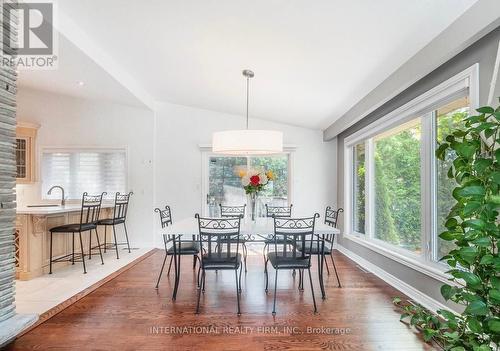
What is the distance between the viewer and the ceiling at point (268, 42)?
86.3 inches

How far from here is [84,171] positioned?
5535 mm

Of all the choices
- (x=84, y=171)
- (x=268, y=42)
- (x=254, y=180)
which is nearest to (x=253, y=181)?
(x=254, y=180)

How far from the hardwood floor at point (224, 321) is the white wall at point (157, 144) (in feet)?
7.38

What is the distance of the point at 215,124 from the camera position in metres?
5.77

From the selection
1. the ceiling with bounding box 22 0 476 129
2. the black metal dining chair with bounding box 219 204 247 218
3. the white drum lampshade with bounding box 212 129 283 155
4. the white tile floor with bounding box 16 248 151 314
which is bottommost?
the white tile floor with bounding box 16 248 151 314

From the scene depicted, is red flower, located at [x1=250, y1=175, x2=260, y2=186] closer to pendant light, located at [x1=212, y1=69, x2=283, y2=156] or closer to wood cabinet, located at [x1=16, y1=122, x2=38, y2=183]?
pendant light, located at [x1=212, y1=69, x2=283, y2=156]

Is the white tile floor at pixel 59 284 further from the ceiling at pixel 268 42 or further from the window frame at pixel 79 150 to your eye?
the ceiling at pixel 268 42

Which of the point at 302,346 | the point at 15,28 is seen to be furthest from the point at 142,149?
the point at 302,346

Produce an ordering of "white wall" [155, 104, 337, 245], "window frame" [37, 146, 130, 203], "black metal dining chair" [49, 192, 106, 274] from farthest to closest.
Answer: "white wall" [155, 104, 337, 245]
"window frame" [37, 146, 130, 203]
"black metal dining chair" [49, 192, 106, 274]

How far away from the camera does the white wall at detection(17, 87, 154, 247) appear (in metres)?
5.52

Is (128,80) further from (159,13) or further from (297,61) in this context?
(297,61)

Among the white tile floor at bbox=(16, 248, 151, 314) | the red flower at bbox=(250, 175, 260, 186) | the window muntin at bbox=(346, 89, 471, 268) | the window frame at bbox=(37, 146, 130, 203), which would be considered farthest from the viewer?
the window frame at bbox=(37, 146, 130, 203)

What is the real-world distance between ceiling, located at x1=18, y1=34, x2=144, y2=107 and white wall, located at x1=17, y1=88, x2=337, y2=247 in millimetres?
364

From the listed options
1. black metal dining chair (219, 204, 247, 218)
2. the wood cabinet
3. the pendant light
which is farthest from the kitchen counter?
the pendant light
